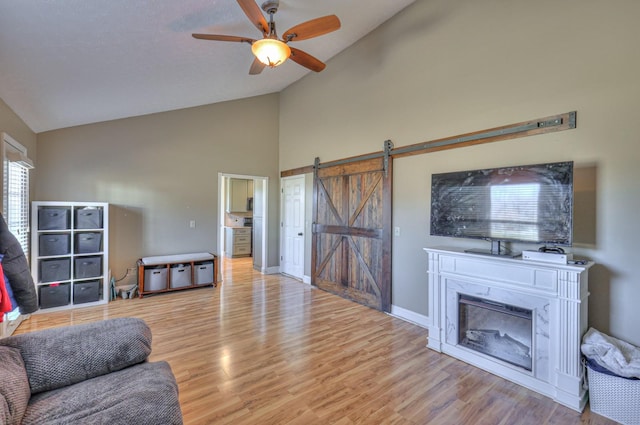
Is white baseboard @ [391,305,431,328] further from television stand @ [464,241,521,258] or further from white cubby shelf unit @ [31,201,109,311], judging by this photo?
white cubby shelf unit @ [31,201,109,311]

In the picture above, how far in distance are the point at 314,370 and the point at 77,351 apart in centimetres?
175

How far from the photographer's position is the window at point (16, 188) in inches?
117

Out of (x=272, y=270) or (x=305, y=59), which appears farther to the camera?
(x=272, y=270)

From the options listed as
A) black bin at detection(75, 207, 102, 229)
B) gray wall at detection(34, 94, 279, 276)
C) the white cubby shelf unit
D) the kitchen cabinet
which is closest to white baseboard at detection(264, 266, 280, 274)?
gray wall at detection(34, 94, 279, 276)

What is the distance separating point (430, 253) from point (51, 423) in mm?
2996

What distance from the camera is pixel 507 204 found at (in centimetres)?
267

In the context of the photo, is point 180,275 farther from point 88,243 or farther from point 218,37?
point 218,37

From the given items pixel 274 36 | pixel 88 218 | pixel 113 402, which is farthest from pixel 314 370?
pixel 88 218

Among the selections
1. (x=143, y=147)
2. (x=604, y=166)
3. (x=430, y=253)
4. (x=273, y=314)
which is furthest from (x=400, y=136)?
(x=143, y=147)

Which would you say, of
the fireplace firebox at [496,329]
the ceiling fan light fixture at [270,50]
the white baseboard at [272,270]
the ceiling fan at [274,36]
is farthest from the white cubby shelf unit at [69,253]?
the fireplace firebox at [496,329]

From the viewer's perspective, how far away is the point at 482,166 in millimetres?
3090

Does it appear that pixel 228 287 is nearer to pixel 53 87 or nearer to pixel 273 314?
pixel 273 314

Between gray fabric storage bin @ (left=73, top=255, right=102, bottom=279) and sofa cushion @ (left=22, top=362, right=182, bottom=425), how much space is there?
129 inches

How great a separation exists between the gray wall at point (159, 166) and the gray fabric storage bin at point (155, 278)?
1.54 feet
